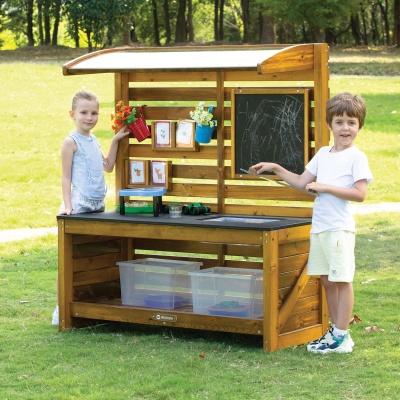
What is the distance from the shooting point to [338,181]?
6207mm

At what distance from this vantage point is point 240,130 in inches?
281

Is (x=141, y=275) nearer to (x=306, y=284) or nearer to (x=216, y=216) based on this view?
(x=216, y=216)

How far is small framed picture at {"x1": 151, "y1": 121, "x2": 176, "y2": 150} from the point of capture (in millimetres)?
7480

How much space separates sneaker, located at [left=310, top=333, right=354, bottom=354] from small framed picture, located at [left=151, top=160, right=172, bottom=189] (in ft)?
6.43

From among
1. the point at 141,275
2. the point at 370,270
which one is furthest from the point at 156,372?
the point at 370,270

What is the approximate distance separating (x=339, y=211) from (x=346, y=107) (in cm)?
65

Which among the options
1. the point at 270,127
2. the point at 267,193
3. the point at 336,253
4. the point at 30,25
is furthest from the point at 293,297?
the point at 30,25

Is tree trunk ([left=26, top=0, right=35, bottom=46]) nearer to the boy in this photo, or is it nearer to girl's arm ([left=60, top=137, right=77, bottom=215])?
girl's arm ([left=60, top=137, right=77, bottom=215])

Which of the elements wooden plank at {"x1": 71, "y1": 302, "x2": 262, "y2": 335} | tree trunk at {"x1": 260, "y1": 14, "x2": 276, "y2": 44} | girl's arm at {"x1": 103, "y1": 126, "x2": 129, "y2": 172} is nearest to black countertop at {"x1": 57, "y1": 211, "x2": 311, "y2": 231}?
girl's arm at {"x1": 103, "y1": 126, "x2": 129, "y2": 172}

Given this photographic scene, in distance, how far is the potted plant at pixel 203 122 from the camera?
7.15 metres

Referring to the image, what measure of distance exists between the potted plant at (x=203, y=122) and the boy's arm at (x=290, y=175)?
0.70 m

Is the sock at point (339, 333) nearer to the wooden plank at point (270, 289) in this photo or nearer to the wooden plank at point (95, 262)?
the wooden plank at point (270, 289)

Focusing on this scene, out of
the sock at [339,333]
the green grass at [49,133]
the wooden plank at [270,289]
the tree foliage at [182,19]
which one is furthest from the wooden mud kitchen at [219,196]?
the tree foliage at [182,19]

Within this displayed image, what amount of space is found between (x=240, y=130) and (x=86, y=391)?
249 cm
